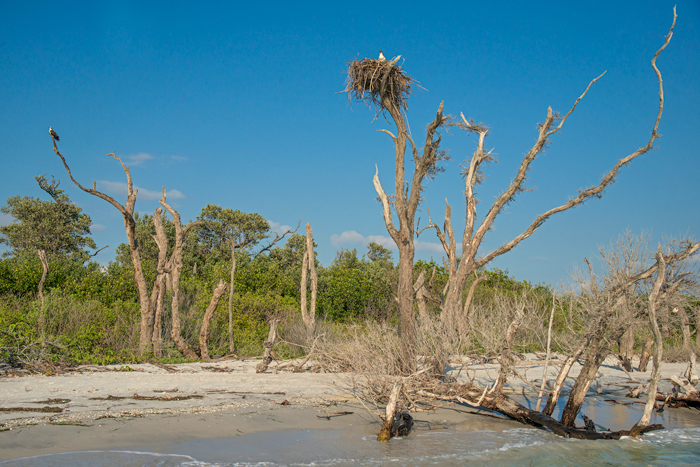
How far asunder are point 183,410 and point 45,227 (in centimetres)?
2586

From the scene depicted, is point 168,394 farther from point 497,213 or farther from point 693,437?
point 497,213

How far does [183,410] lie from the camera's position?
806 cm

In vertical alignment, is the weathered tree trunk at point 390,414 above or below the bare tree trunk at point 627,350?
below

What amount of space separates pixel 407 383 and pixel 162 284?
827 centimetres

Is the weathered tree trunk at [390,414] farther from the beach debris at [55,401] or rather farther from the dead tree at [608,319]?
the beach debris at [55,401]

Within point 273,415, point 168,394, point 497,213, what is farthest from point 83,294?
point 497,213

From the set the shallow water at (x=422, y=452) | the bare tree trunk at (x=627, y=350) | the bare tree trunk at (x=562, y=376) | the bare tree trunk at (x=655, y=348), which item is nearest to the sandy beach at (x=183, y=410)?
the shallow water at (x=422, y=452)

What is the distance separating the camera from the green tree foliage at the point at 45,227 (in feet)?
92.7

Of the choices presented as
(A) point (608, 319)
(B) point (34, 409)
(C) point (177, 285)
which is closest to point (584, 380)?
(A) point (608, 319)

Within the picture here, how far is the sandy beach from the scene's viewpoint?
653cm

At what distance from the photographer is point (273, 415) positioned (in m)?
8.27

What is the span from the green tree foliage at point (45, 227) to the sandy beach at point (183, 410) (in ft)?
68.4

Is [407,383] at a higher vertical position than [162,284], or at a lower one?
lower

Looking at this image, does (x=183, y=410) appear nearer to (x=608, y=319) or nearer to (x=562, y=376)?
(x=562, y=376)
